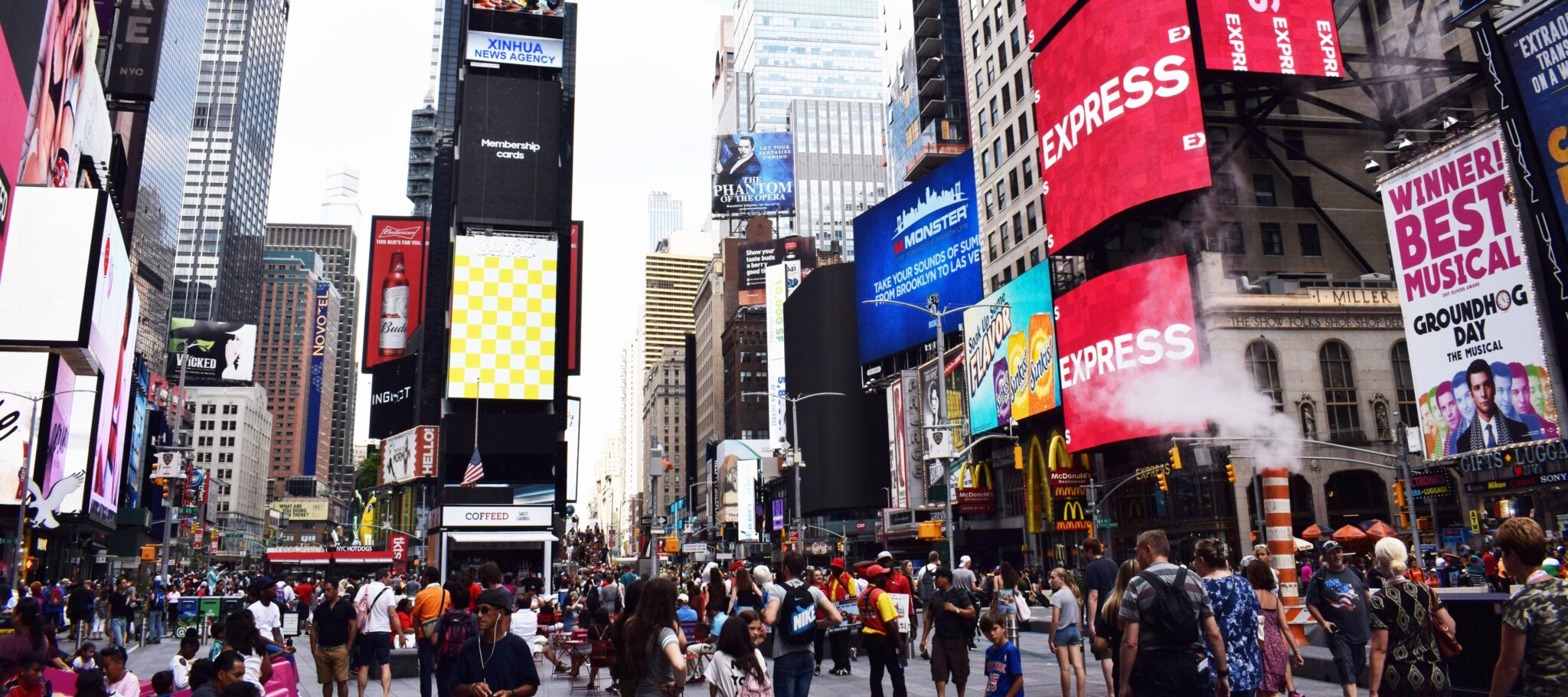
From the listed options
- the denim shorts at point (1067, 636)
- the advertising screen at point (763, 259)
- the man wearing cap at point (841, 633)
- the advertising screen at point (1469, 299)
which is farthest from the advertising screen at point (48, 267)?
the advertising screen at point (763, 259)

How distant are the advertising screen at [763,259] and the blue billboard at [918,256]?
41.8 m

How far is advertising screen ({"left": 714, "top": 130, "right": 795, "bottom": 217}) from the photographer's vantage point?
13238 cm

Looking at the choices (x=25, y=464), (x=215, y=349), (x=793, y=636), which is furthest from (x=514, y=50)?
(x=793, y=636)

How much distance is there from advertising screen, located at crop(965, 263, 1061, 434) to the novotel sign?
29.9 meters

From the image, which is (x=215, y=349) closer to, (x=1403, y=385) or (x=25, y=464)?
(x=25, y=464)

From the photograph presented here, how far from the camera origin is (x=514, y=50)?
3007 inches

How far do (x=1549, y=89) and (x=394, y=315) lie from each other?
82.9 metres

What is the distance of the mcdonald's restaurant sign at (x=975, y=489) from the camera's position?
58.9 meters

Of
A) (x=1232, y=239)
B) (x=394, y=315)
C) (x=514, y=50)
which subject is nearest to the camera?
(x=1232, y=239)

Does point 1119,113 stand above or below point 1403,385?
above

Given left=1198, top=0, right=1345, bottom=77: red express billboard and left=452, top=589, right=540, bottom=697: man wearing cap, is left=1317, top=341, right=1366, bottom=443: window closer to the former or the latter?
left=1198, top=0, right=1345, bottom=77: red express billboard

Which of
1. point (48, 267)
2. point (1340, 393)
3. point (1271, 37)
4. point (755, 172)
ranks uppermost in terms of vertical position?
point (755, 172)

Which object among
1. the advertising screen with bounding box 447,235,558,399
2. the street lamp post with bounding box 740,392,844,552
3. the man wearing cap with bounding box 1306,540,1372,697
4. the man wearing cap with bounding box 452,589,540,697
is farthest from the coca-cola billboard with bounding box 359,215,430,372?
the man wearing cap with bounding box 452,589,540,697

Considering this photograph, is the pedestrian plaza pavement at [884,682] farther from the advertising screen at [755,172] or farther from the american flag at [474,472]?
the advertising screen at [755,172]
